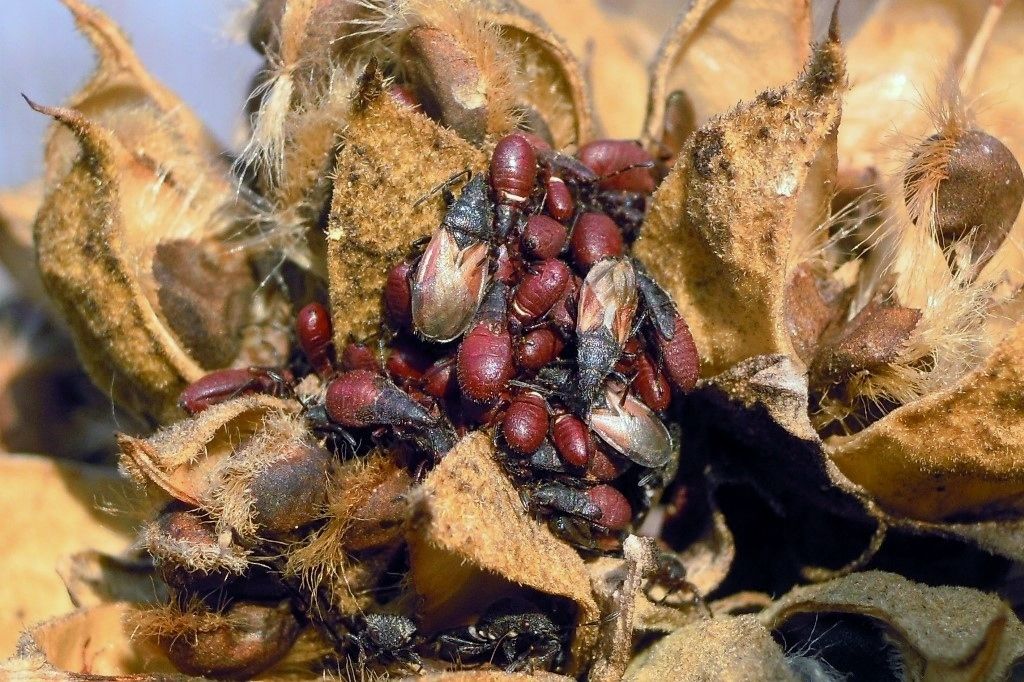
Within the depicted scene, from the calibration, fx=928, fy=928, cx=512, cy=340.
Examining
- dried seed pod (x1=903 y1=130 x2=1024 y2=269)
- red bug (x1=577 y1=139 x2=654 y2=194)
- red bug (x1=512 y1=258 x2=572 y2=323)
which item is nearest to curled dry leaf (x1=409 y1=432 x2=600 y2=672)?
red bug (x1=512 y1=258 x2=572 y2=323)

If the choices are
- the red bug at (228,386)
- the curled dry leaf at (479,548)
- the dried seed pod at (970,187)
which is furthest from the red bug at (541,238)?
the dried seed pod at (970,187)

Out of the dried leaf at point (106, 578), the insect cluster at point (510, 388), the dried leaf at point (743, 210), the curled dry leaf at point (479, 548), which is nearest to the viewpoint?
the curled dry leaf at point (479, 548)

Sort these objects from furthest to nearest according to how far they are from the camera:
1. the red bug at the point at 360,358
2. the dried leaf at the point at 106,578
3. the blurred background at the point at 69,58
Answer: the blurred background at the point at 69,58, the dried leaf at the point at 106,578, the red bug at the point at 360,358

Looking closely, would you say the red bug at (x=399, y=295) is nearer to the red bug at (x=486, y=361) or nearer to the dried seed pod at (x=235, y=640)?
the red bug at (x=486, y=361)

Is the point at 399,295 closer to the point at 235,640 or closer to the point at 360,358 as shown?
the point at 360,358

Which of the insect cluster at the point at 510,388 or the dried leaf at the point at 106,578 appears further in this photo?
the dried leaf at the point at 106,578

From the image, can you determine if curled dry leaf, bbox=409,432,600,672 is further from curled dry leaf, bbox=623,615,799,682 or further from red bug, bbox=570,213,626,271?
red bug, bbox=570,213,626,271

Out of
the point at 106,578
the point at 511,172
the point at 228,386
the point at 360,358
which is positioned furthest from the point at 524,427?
the point at 106,578

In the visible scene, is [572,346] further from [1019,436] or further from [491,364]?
[1019,436]
